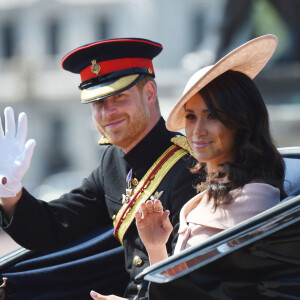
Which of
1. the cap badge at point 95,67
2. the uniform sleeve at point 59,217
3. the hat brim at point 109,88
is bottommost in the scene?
the uniform sleeve at point 59,217

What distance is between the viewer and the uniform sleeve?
281 centimetres

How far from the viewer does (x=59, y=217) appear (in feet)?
9.59

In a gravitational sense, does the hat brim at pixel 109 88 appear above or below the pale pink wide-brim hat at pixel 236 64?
below

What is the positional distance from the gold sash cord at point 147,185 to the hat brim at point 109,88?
0.28 meters

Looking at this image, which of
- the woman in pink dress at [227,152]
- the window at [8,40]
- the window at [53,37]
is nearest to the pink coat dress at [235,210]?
the woman in pink dress at [227,152]

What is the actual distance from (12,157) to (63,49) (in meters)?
13.6

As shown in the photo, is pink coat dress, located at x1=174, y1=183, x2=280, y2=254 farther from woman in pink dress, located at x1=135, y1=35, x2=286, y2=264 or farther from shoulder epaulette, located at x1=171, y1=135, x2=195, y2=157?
shoulder epaulette, located at x1=171, y1=135, x2=195, y2=157

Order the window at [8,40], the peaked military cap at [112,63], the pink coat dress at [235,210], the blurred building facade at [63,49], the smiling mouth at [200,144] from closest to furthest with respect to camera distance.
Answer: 1. the pink coat dress at [235,210]
2. the smiling mouth at [200,144]
3. the peaked military cap at [112,63]
4. the blurred building facade at [63,49]
5. the window at [8,40]

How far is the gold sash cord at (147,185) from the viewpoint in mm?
2707

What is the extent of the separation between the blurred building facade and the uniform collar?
40.1 feet

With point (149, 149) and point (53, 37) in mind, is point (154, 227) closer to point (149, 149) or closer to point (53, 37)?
point (149, 149)

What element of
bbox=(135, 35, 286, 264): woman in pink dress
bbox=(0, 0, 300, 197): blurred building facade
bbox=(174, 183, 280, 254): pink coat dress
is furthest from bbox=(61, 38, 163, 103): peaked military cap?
bbox=(0, 0, 300, 197): blurred building facade

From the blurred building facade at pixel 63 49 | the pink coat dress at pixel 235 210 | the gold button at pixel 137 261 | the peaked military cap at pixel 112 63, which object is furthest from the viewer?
the blurred building facade at pixel 63 49

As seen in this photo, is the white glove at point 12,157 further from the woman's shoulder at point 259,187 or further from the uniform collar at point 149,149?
the woman's shoulder at point 259,187
